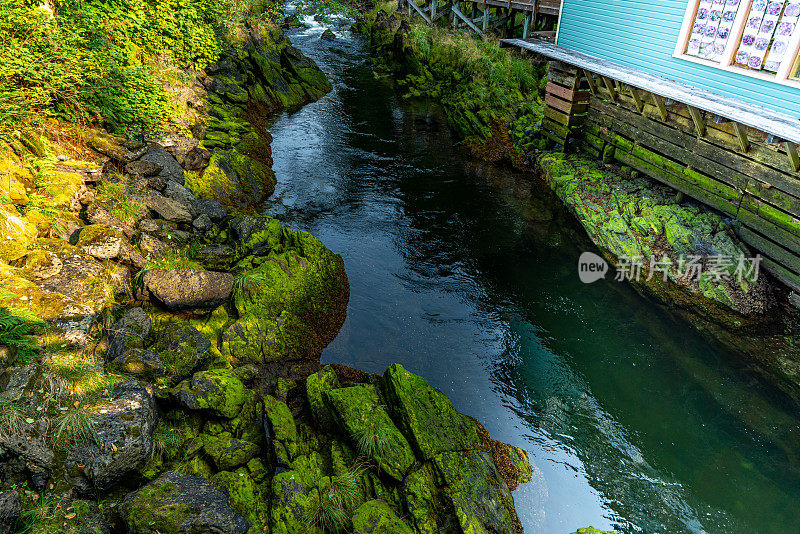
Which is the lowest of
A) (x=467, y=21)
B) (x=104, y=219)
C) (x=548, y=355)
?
(x=548, y=355)

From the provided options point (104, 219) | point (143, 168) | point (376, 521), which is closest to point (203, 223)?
point (143, 168)

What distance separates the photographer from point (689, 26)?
957cm

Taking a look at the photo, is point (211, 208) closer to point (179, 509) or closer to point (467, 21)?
point (179, 509)

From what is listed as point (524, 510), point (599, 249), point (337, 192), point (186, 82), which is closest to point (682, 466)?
point (524, 510)

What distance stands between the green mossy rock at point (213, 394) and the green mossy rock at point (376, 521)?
6.95 ft

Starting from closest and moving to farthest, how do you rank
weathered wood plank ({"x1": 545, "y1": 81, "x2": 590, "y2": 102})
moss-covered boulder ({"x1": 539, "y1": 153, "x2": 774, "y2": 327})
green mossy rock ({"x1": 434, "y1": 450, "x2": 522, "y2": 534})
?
1. green mossy rock ({"x1": 434, "y1": 450, "x2": 522, "y2": 534})
2. moss-covered boulder ({"x1": 539, "y1": 153, "x2": 774, "y2": 327})
3. weathered wood plank ({"x1": 545, "y1": 81, "x2": 590, "y2": 102})

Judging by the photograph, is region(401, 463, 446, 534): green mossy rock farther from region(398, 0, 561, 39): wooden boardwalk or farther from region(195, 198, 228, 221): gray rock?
region(398, 0, 561, 39): wooden boardwalk

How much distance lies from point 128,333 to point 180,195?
383cm

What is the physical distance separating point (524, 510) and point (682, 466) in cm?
263

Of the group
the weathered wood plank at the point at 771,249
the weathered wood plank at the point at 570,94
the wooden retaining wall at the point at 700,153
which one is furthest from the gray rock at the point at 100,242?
the weathered wood plank at the point at 570,94

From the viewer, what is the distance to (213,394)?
5.80 m

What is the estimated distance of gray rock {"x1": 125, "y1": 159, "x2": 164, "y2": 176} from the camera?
879 cm

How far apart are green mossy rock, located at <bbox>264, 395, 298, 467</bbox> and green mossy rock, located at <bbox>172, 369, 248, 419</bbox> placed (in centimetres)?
38

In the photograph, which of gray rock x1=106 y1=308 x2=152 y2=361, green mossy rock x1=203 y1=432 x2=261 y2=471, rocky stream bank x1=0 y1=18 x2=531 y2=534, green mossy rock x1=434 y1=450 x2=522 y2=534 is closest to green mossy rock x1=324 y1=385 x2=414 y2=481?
rocky stream bank x1=0 y1=18 x2=531 y2=534
